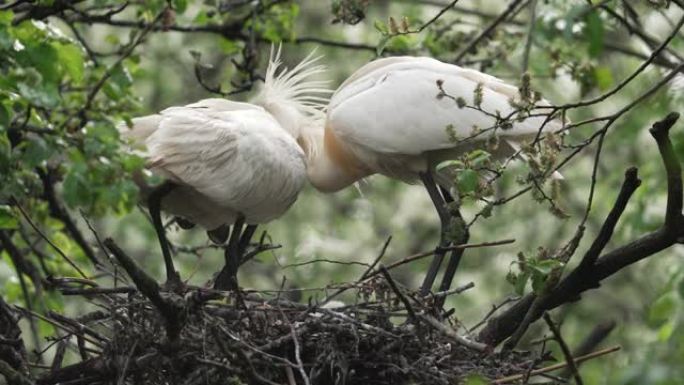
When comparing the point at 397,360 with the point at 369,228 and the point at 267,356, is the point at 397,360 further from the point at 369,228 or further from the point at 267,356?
the point at 369,228

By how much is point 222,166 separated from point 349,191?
9675 millimetres

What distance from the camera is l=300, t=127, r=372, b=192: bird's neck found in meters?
7.40

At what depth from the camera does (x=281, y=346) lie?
18.0ft

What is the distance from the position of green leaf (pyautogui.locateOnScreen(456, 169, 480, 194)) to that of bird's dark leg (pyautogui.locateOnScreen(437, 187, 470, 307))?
0.55ft

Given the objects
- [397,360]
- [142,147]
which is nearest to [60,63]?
[142,147]

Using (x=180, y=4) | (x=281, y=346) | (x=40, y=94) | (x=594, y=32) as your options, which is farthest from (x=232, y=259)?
(x=40, y=94)

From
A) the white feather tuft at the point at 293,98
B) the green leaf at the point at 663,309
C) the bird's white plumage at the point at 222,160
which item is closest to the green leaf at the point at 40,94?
the bird's white plumage at the point at 222,160

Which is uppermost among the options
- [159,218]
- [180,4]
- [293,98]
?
[293,98]

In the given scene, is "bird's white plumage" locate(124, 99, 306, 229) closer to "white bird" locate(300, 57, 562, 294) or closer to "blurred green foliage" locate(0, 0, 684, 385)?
"blurred green foliage" locate(0, 0, 684, 385)

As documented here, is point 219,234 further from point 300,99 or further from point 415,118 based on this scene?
point 415,118

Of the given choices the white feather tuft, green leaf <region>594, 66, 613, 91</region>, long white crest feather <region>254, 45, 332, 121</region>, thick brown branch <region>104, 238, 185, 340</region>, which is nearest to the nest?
thick brown branch <region>104, 238, 185, 340</region>

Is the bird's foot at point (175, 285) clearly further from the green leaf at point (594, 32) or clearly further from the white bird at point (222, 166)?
the green leaf at point (594, 32)

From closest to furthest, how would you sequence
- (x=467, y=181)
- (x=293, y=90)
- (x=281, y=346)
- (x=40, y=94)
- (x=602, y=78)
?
1. (x=40, y=94)
2. (x=467, y=181)
3. (x=281, y=346)
4. (x=293, y=90)
5. (x=602, y=78)

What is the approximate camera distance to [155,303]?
4.75m
